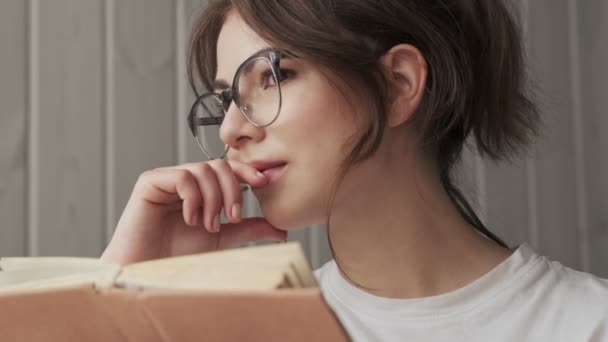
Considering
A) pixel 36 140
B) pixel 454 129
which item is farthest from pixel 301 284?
pixel 36 140

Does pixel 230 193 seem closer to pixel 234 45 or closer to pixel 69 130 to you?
pixel 234 45

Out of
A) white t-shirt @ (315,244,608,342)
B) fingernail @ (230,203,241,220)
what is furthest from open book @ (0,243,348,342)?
white t-shirt @ (315,244,608,342)

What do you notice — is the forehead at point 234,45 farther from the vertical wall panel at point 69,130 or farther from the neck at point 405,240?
the vertical wall panel at point 69,130

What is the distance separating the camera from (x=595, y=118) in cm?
171

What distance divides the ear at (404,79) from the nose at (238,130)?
0.20 meters

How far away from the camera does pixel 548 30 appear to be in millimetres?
1707

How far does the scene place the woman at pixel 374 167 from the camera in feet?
3.02

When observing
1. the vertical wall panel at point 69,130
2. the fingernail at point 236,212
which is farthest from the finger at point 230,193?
the vertical wall panel at point 69,130

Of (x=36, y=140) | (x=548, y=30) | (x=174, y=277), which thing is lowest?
(x=36, y=140)

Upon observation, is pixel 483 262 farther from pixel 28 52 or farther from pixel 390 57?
pixel 28 52

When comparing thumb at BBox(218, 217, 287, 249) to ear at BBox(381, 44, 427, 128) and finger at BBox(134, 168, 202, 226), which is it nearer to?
finger at BBox(134, 168, 202, 226)

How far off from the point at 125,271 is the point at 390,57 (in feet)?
2.20

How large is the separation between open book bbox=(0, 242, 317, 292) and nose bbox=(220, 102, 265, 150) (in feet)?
1.75

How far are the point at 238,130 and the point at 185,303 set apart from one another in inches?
24.2
